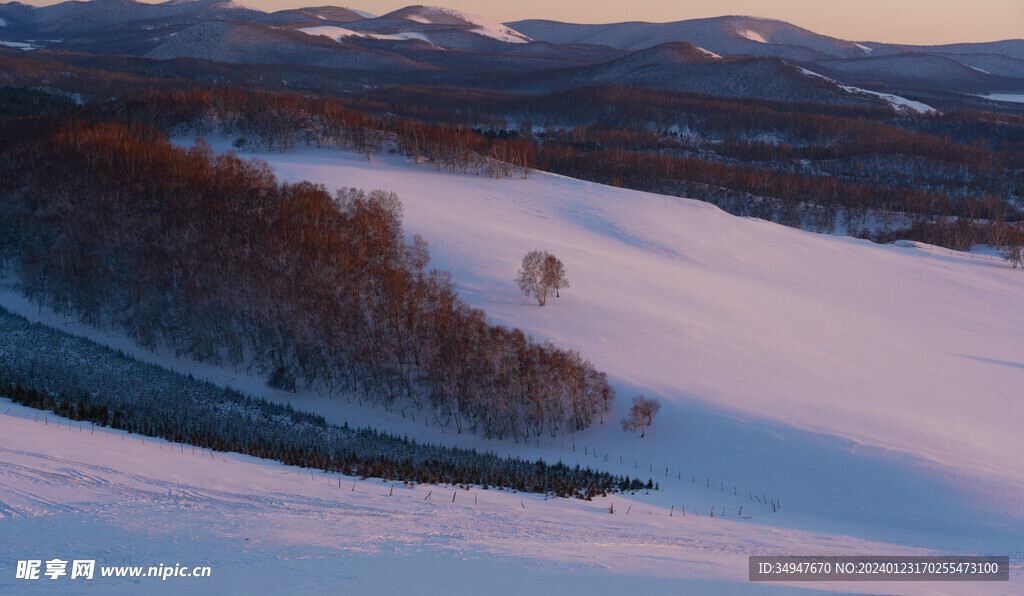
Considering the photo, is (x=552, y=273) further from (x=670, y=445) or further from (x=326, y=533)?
(x=326, y=533)

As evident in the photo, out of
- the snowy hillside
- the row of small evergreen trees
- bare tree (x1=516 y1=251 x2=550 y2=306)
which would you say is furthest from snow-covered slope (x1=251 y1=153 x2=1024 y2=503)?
the row of small evergreen trees

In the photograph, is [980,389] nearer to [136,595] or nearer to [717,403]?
[717,403]

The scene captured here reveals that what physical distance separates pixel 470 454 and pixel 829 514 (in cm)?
1309

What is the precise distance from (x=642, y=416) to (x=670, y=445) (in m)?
1.81

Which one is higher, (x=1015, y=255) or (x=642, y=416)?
(x=1015, y=255)

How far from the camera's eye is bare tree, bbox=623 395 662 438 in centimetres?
3095

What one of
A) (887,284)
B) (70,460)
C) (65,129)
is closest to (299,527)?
(70,460)

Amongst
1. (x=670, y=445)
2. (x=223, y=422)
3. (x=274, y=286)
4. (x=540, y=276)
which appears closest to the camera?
(x=670, y=445)

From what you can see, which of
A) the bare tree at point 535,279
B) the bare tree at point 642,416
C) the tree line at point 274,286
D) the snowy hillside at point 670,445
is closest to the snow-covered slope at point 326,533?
the snowy hillside at point 670,445

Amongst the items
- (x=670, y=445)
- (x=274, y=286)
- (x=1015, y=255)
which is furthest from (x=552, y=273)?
(x=1015, y=255)

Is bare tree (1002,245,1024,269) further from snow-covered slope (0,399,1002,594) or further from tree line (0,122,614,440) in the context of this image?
snow-covered slope (0,399,1002,594)

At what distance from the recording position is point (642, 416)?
31.0 m

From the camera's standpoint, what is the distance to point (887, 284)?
55.5 meters

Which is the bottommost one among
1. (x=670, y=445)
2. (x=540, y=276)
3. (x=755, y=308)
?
(x=670, y=445)
